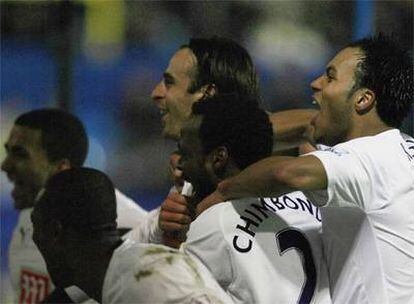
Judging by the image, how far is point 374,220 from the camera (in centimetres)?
142

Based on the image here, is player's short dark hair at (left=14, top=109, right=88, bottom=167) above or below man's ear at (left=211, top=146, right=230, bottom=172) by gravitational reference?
below

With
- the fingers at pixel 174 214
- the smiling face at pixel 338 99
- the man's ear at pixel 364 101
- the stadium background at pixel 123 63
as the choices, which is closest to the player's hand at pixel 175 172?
the stadium background at pixel 123 63

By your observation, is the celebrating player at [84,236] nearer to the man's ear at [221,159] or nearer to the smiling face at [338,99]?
the man's ear at [221,159]

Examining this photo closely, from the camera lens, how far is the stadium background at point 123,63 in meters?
1.80

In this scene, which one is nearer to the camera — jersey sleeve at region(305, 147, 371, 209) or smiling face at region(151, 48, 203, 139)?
jersey sleeve at region(305, 147, 371, 209)

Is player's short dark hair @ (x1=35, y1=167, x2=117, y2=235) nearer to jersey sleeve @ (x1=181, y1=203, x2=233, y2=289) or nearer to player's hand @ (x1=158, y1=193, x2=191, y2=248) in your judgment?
player's hand @ (x1=158, y1=193, x2=191, y2=248)

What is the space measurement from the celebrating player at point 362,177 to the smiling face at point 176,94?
11.5 inches

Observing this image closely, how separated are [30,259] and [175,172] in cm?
37

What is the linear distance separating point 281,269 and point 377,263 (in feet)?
0.61

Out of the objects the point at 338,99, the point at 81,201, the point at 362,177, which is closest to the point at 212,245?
the point at 362,177

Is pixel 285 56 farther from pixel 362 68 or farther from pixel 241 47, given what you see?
pixel 362 68

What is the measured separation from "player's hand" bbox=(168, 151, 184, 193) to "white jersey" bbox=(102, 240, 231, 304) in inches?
15.7

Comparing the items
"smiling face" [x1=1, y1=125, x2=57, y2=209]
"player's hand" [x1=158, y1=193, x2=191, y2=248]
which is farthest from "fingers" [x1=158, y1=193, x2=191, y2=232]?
"smiling face" [x1=1, y1=125, x2=57, y2=209]

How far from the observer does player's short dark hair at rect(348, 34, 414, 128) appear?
4.92ft
